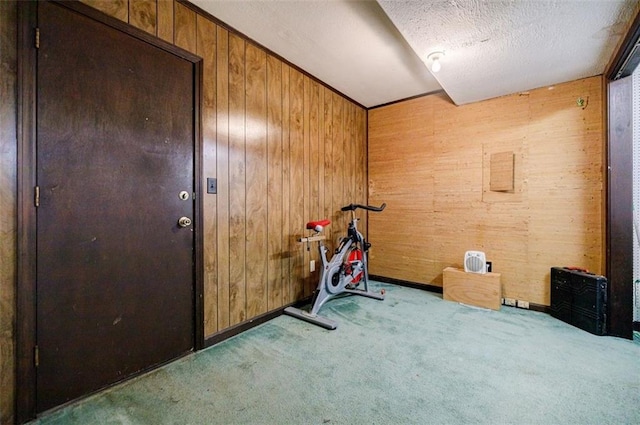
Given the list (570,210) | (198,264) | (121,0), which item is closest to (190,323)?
(198,264)

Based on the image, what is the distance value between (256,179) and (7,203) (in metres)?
1.51

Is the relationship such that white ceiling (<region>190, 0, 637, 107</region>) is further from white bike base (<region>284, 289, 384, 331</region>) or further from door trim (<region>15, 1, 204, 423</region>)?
white bike base (<region>284, 289, 384, 331</region>)

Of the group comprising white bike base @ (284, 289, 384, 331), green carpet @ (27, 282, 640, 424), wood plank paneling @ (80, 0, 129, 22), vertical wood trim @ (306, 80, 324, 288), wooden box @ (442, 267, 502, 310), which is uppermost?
wood plank paneling @ (80, 0, 129, 22)

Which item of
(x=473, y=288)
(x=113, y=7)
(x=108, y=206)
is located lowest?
(x=473, y=288)

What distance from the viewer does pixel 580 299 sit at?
2400 millimetres

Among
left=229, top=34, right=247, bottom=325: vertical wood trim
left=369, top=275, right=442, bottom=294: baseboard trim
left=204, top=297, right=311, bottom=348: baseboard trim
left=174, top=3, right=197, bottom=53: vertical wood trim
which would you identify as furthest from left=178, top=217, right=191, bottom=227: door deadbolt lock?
left=369, top=275, right=442, bottom=294: baseboard trim

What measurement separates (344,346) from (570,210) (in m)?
2.65

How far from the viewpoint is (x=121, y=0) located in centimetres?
163

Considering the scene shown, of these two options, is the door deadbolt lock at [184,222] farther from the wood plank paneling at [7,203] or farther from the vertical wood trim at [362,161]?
the vertical wood trim at [362,161]

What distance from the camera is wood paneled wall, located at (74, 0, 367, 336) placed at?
205 centimetres

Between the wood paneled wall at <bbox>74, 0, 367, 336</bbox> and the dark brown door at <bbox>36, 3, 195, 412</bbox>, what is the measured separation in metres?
0.17

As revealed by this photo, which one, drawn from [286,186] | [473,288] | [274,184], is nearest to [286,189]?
[286,186]

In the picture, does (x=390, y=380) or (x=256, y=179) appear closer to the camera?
(x=390, y=380)

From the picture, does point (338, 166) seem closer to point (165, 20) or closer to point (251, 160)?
point (251, 160)
